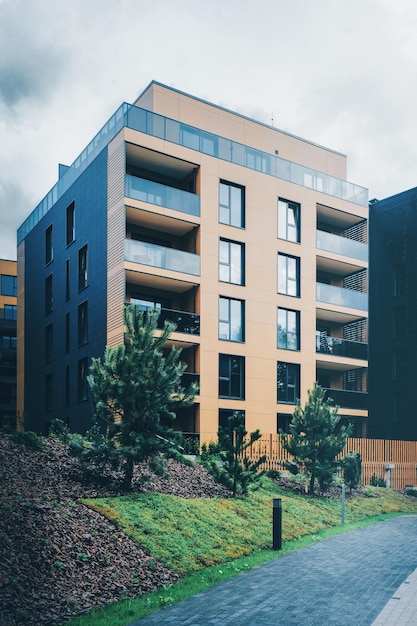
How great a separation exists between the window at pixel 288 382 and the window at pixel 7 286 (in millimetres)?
36976

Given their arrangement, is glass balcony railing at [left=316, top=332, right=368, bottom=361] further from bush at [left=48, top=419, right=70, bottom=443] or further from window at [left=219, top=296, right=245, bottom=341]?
bush at [left=48, top=419, right=70, bottom=443]

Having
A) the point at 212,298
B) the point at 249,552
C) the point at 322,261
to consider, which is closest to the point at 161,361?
the point at 249,552

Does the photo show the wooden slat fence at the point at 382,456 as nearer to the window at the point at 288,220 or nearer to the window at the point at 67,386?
the window at the point at 288,220

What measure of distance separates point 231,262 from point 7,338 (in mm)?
34846

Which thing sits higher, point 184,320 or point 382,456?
point 184,320

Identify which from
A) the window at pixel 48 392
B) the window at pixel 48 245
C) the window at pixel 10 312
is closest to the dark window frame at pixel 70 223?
the window at pixel 48 245

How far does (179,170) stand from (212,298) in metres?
5.80

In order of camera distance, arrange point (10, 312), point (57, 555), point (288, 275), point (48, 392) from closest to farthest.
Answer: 1. point (57, 555)
2. point (288, 275)
3. point (48, 392)
4. point (10, 312)

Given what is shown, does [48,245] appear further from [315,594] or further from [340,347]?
[315,594]

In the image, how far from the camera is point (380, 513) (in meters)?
22.3

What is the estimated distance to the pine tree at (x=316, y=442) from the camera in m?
22.0

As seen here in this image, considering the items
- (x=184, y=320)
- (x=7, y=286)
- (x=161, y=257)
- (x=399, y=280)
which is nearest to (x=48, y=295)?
(x=184, y=320)

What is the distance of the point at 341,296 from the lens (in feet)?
115

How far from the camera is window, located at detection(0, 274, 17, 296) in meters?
62.0
